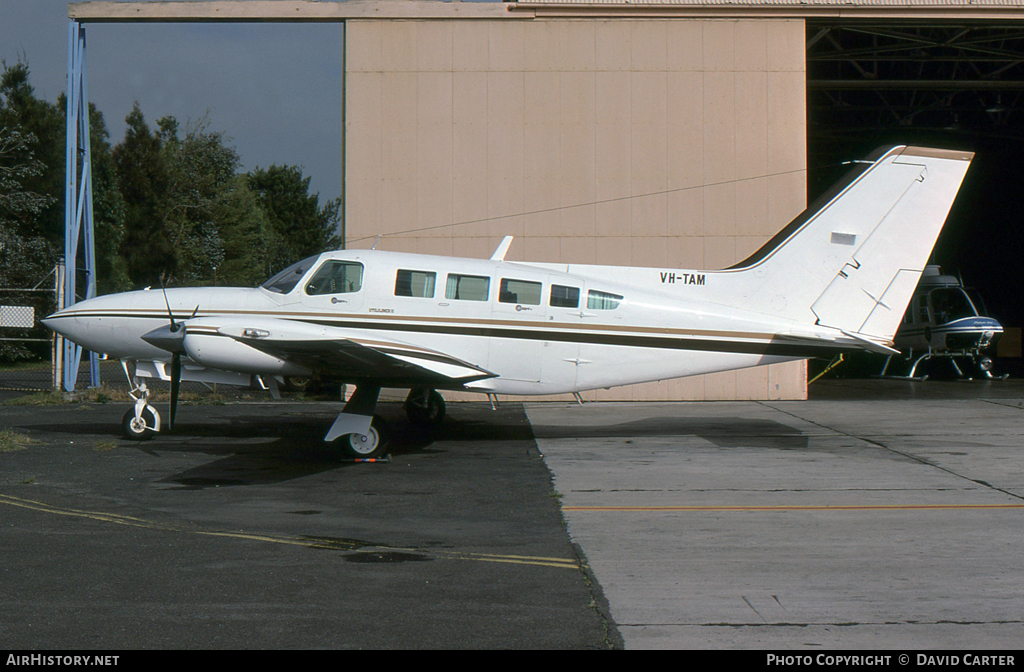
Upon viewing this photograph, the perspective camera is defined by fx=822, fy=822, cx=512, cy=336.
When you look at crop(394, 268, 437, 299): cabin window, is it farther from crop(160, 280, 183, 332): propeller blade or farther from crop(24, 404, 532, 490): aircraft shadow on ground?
crop(160, 280, 183, 332): propeller blade

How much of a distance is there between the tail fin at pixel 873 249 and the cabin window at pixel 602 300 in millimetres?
2048

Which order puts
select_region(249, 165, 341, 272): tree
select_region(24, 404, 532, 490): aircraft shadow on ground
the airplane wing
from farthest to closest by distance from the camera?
select_region(249, 165, 341, 272): tree → select_region(24, 404, 532, 490): aircraft shadow on ground → the airplane wing

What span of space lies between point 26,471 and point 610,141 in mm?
13486

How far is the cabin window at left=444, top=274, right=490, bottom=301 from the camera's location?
38.4 ft

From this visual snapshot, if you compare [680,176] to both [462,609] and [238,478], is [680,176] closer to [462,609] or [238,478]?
[238,478]

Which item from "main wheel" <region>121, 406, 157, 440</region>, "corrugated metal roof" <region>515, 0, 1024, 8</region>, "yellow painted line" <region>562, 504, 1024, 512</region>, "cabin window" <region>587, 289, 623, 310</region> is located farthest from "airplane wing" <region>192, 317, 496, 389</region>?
"corrugated metal roof" <region>515, 0, 1024, 8</region>

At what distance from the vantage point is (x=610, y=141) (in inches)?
741

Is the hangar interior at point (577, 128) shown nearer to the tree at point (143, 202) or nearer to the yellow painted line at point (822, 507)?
the yellow painted line at point (822, 507)

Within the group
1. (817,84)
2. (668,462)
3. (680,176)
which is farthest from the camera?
(817,84)

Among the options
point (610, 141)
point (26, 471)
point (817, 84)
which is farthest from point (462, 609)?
point (817, 84)

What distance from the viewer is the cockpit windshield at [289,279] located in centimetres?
1170

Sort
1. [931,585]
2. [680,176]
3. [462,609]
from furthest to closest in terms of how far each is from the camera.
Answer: [680,176] → [931,585] → [462,609]

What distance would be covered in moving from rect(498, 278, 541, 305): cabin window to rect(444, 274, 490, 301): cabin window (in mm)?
234

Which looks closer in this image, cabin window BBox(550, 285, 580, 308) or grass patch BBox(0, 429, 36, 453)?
grass patch BBox(0, 429, 36, 453)
